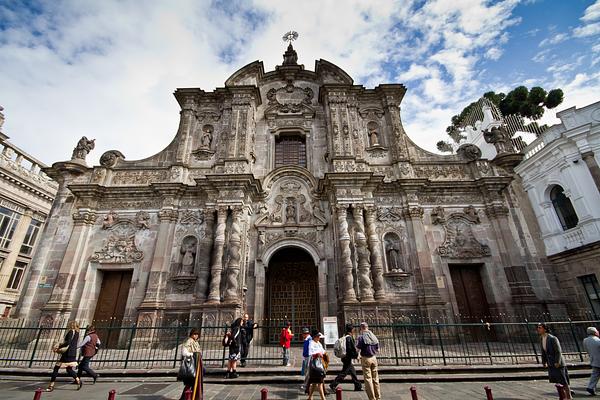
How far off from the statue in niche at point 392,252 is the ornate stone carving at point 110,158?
14350 millimetres

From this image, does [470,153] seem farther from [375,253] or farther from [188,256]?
[188,256]

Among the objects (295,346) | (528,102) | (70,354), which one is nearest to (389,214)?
(295,346)

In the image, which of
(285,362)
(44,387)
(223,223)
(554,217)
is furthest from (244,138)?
(554,217)

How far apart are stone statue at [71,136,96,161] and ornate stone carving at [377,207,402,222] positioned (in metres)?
15.5

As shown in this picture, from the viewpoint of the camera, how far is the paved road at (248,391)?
5.83 metres

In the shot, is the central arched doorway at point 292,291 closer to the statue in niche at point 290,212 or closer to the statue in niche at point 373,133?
the statue in niche at point 290,212

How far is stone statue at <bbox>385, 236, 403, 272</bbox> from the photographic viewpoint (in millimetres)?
12672

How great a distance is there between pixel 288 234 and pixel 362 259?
3583 mm

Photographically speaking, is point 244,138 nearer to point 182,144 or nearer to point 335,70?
point 182,144

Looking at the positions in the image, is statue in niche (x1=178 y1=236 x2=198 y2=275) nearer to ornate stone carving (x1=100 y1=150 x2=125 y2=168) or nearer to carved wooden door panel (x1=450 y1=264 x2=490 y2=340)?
ornate stone carving (x1=100 y1=150 x2=125 y2=168)

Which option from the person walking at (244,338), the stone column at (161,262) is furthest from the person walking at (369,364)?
the stone column at (161,262)

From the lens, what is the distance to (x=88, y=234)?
43.4 ft

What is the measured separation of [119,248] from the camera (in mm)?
13102

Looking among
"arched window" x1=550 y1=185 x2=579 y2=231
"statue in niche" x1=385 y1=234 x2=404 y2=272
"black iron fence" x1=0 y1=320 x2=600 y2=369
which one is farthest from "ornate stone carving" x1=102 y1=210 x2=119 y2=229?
"arched window" x1=550 y1=185 x2=579 y2=231
